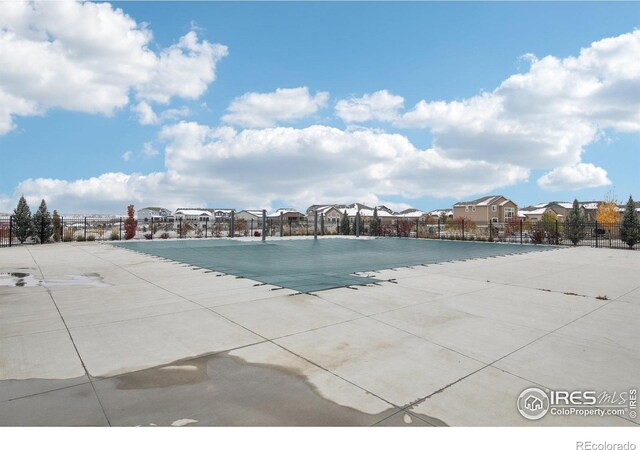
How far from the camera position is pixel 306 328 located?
15.7 feet

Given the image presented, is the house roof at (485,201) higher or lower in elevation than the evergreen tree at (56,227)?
higher

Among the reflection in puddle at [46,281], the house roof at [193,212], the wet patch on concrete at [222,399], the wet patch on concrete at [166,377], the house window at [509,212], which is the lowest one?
the wet patch on concrete at [222,399]

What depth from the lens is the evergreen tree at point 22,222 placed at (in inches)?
807

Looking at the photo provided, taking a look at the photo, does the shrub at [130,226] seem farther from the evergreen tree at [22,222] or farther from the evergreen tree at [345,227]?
the evergreen tree at [345,227]

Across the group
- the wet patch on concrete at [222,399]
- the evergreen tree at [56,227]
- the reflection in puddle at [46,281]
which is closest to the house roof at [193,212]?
the evergreen tree at [56,227]

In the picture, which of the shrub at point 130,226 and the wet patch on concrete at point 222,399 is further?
the shrub at point 130,226

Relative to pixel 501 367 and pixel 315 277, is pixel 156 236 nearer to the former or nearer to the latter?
pixel 315 277

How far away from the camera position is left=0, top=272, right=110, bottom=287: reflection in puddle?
786cm

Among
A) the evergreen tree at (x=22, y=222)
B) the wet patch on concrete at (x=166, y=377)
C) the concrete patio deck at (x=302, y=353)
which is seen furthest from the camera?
the evergreen tree at (x=22, y=222)

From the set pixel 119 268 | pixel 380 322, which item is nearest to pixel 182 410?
pixel 380 322

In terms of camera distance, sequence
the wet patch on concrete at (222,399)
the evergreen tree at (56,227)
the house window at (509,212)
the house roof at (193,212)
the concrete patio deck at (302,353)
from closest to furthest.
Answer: the wet patch on concrete at (222,399) → the concrete patio deck at (302,353) → the evergreen tree at (56,227) → the house window at (509,212) → the house roof at (193,212)

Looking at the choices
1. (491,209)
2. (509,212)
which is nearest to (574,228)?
(491,209)

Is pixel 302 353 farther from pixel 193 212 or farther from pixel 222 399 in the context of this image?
pixel 193 212

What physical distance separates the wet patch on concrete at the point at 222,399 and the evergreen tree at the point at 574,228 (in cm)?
2494
